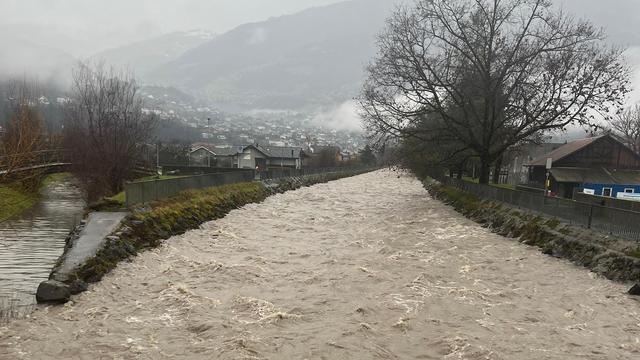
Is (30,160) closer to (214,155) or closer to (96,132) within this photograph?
(96,132)

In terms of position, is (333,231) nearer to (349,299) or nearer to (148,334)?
(349,299)

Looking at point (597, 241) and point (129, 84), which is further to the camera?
point (129, 84)

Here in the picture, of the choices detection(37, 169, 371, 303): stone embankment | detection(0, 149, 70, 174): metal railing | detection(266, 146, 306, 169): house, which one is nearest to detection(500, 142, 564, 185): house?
detection(266, 146, 306, 169): house

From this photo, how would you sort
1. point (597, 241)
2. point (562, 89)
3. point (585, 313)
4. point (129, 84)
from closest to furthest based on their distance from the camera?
point (585, 313)
point (597, 241)
point (562, 89)
point (129, 84)

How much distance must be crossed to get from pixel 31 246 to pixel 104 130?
19.0 m

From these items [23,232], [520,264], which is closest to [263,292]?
[520,264]

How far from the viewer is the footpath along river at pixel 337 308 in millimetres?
9828

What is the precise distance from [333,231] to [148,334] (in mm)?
15159

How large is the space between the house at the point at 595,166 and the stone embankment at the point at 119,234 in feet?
114

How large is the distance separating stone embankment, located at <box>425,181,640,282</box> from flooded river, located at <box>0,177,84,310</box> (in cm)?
1693

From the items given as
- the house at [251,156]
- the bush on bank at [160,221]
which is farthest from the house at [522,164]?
the bush on bank at [160,221]

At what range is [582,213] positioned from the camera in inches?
765

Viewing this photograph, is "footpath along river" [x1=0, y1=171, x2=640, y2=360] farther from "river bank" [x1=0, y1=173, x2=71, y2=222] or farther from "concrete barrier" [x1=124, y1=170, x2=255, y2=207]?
"river bank" [x1=0, y1=173, x2=71, y2=222]

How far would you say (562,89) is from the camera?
29984 mm
